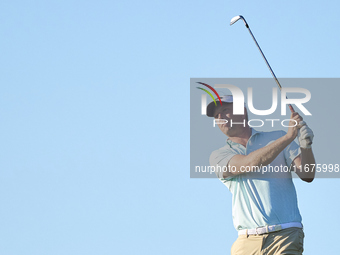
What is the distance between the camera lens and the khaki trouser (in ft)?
23.8

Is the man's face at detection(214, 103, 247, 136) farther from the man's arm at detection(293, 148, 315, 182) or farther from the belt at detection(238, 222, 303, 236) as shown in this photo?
the belt at detection(238, 222, 303, 236)

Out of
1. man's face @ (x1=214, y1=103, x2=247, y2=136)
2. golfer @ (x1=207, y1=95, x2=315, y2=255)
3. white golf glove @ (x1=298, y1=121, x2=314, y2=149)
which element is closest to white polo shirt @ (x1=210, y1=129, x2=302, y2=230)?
golfer @ (x1=207, y1=95, x2=315, y2=255)

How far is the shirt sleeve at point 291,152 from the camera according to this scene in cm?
757

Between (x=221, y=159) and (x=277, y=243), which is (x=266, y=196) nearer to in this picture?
(x=277, y=243)

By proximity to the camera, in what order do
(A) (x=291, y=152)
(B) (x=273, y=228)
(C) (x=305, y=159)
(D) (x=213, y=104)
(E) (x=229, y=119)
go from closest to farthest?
1. (B) (x=273, y=228)
2. (C) (x=305, y=159)
3. (A) (x=291, y=152)
4. (E) (x=229, y=119)
5. (D) (x=213, y=104)

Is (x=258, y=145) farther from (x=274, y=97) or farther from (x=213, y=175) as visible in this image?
(x=274, y=97)

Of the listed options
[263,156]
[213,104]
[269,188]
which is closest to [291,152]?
[263,156]

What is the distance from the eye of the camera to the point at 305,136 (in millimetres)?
7180

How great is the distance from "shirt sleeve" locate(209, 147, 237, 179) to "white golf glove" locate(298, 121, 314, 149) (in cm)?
103

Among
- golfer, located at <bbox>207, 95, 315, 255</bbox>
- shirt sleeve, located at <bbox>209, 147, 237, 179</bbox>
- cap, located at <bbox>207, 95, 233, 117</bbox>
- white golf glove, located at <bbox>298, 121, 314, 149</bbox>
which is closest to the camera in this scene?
white golf glove, located at <bbox>298, 121, 314, 149</bbox>

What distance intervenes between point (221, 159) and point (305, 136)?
1.25m

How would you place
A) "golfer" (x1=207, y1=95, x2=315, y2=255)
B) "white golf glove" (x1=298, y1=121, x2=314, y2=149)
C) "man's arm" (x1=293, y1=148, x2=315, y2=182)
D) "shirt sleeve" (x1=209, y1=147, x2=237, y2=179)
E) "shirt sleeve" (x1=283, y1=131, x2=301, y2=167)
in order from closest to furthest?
"white golf glove" (x1=298, y1=121, x2=314, y2=149), "golfer" (x1=207, y1=95, x2=315, y2=255), "man's arm" (x1=293, y1=148, x2=315, y2=182), "shirt sleeve" (x1=283, y1=131, x2=301, y2=167), "shirt sleeve" (x1=209, y1=147, x2=237, y2=179)

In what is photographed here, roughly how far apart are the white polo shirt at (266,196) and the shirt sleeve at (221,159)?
0.04 metres

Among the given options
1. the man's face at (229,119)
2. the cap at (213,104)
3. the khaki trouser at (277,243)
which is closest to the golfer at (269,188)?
the khaki trouser at (277,243)
